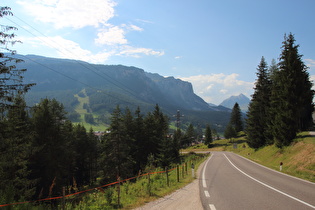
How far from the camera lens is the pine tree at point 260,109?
40688 millimetres

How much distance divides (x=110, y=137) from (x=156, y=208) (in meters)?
30.4

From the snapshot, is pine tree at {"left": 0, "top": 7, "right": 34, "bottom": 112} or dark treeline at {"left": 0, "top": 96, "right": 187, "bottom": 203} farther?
dark treeline at {"left": 0, "top": 96, "right": 187, "bottom": 203}

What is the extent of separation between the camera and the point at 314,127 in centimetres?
4894

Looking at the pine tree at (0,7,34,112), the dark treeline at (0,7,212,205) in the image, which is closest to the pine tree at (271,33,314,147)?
the dark treeline at (0,7,212,205)

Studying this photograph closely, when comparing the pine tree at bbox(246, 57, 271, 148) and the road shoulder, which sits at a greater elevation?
the pine tree at bbox(246, 57, 271, 148)

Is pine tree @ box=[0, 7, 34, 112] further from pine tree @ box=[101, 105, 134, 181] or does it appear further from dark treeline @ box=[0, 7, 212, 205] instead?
pine tree @ box=[101, 105, 134, 181]

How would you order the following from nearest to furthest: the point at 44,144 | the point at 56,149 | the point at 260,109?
the point at 44,144, the point at 56,149, the point at 260,109

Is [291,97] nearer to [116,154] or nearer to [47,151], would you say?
[116,154]

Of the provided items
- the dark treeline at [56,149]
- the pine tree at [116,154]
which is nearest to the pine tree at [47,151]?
the dark treeline at [56,149]

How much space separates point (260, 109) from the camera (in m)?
41.3

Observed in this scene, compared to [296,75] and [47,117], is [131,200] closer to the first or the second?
[47,117]

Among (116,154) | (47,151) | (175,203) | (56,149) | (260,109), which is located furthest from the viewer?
(260,109)

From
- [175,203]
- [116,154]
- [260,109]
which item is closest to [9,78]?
[175,203]

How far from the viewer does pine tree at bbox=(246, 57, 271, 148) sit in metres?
40.7
